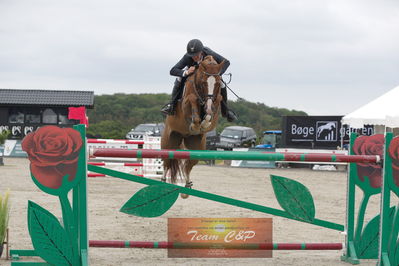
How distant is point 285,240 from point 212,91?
5.98 ft

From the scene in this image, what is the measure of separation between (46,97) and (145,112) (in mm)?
20341

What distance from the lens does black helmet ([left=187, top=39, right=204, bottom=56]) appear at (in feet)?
19.5

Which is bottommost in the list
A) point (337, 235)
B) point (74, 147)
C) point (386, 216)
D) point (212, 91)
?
point (337, 235)

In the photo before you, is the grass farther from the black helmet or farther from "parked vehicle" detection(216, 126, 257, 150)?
"parked vehicle" detection(216, 126, 257, 150)

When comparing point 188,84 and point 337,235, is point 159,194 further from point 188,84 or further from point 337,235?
point 337,235

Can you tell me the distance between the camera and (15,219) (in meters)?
6.83

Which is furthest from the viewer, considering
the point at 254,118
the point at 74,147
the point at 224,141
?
the point at 254,118

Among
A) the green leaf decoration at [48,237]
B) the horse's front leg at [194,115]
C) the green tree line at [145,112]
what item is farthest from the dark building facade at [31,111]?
the green leaf decoration at [48,237]

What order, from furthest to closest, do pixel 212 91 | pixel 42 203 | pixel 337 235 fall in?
pixel 42 203 < pixel 337 235 < pixel 212 91

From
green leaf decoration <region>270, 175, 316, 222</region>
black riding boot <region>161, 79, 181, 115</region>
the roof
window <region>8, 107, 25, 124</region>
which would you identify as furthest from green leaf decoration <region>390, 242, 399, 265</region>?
window <region>8, 107, 25, 124</region>

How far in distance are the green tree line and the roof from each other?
39.9 feet

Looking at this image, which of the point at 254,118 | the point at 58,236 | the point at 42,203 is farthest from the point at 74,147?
the point at 254,118

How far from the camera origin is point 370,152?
15.1ft

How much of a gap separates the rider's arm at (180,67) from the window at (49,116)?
19788mm
